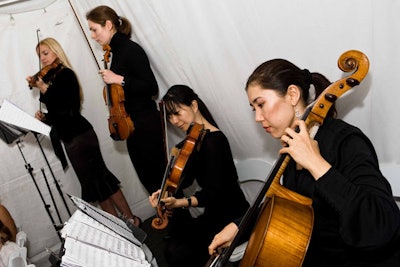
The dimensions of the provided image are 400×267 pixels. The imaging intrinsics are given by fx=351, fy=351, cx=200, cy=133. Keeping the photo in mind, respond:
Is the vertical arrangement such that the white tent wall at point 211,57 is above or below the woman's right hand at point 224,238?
above

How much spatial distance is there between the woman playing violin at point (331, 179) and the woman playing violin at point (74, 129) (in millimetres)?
1702

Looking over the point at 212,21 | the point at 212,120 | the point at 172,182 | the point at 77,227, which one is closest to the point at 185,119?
the point at 212,120

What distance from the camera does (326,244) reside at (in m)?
1.17

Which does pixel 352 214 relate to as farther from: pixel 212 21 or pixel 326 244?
pixel 212 21

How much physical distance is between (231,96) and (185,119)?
0.99 ft

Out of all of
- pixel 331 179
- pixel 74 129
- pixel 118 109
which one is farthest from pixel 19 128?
pixel 331 179

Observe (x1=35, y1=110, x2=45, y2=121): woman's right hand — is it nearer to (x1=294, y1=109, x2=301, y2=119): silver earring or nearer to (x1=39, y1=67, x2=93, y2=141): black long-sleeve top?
(x1=39, y1=67, x2=93, y2=141): black long-sleeve top

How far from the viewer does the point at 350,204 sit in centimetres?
93

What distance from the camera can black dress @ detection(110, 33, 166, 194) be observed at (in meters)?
2.40

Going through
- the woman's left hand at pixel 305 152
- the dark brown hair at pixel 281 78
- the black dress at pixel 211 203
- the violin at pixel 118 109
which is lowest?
the black dress at pixel 211 203

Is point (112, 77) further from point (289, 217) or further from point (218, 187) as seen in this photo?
point (289, 217)

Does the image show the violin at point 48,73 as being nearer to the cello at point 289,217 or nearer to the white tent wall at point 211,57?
the white tent wall at point 211,57

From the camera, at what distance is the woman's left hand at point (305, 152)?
98cm

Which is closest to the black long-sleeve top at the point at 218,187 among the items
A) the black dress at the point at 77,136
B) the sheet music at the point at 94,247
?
the sheet music at the point at 94,247
